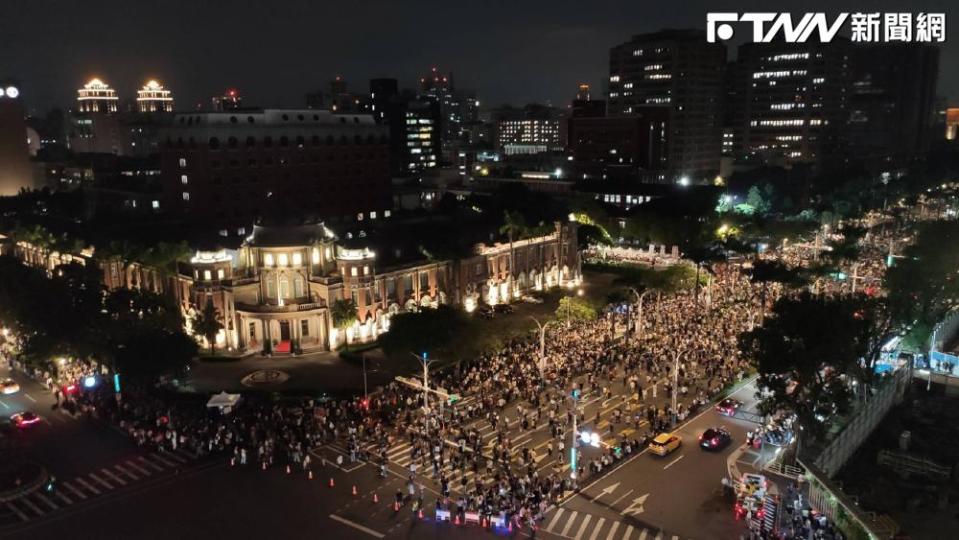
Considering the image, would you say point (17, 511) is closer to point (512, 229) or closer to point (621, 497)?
point (621, 497)

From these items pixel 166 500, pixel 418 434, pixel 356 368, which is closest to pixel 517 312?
pixel 356 368

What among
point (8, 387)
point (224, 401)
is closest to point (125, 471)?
point (224, 401)

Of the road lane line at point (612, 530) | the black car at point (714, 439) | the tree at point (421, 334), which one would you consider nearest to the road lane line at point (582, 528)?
the road lane line at point (612, 530)

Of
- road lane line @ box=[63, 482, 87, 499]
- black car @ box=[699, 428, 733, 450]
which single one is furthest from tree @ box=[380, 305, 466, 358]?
road lane line @ box=[63, 482, 87, 499]

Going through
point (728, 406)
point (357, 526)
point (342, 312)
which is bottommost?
point (357, 526)

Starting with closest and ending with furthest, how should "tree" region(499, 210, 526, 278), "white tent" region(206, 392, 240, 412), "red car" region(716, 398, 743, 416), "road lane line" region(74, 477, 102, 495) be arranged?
1. "road lane line" region(74, 477, 102, 495)
2. "red car" region(716, 398, 743, 416)
3. "white tent" region(206, 392, 240, 412)
4. "tree" region(499, 210, 526, 278)

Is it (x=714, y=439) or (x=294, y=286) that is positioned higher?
(x=294, y=286)

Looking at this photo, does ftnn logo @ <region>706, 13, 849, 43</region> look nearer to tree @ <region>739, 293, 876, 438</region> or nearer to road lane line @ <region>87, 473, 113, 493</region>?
tree @ <region>739, 293, 876, 438</region>
